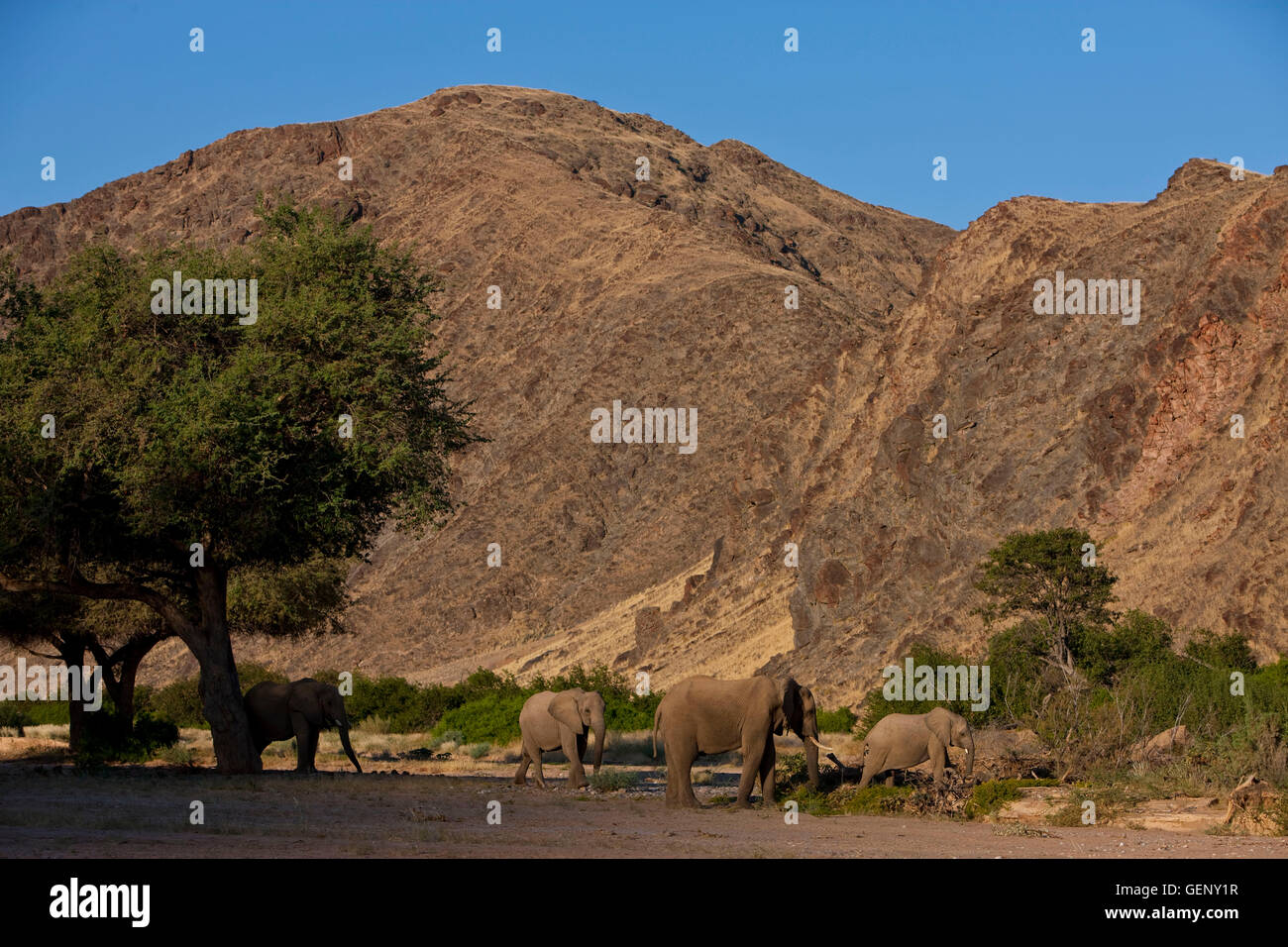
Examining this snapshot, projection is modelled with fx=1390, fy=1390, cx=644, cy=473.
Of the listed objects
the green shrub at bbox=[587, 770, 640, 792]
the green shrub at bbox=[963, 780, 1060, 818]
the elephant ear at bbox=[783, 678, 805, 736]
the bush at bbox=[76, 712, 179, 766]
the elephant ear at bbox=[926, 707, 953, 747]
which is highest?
the elephant ear at bbox=[783, 678, 805, 736]

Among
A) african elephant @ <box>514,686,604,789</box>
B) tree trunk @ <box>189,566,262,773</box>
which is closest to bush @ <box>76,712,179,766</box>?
tree trunk @ <box>189,566,262,773</box>

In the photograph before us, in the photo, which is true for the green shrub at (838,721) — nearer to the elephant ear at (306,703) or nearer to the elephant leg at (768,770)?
the elephant ear at (306,703)

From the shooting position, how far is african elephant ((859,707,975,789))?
69.8ft

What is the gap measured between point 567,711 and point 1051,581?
2191cm

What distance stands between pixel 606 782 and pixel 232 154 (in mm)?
132493

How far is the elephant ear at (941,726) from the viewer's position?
2150cm

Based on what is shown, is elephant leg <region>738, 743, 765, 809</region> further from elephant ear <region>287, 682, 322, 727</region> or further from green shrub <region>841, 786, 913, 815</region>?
elephant ear <region>287, 682, 322, 727</region>

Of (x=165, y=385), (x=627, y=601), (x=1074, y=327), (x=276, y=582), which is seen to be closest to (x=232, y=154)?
(x=627, y=601)

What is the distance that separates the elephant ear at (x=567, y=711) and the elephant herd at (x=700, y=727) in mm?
16

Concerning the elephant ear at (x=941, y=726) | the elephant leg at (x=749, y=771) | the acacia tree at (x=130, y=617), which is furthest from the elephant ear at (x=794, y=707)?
the acacia tree at (x=130, y=617)

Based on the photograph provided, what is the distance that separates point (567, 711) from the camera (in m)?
22.6

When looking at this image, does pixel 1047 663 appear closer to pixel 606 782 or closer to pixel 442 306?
pixel 606 782

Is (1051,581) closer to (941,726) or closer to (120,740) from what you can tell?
(941,726)

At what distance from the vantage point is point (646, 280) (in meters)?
94.9
